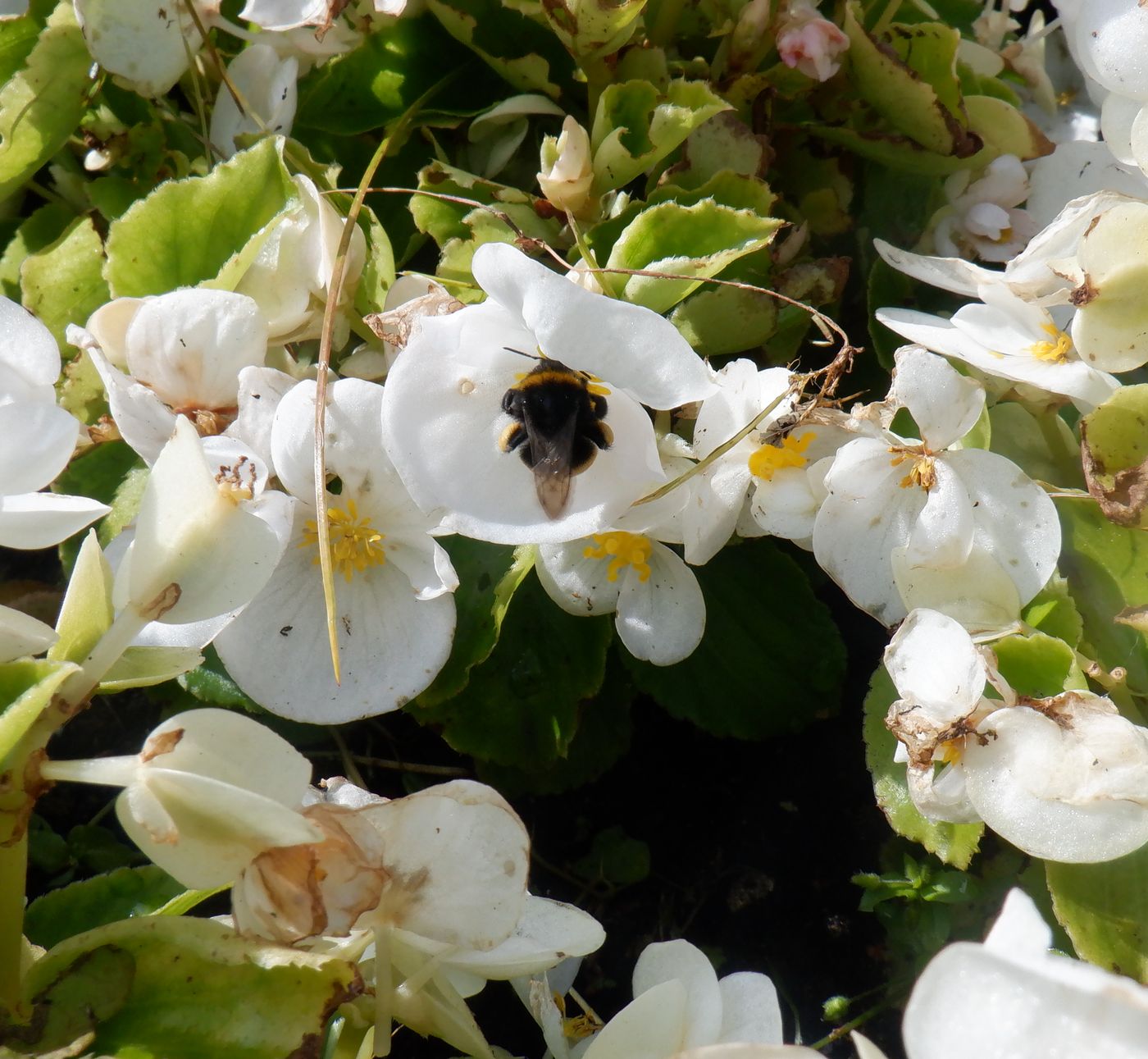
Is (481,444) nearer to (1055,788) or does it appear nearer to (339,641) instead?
(339,641)

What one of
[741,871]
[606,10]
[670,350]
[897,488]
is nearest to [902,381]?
[897,488]

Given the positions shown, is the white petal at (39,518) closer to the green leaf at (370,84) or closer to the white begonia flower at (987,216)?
the green leaf at (370,84)

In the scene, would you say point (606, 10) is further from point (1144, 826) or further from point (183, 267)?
point (1144, 826)

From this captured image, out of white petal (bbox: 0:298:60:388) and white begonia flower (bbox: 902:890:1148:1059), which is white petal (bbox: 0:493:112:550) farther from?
white begonia flower (bbox: 902:890:1148:1059)

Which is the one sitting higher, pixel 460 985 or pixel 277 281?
pixel 277 281

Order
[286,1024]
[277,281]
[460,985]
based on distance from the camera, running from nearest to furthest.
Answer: [286,1024]
[460,985]
[277,281]

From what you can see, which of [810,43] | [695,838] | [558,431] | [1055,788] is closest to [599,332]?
[558,431]

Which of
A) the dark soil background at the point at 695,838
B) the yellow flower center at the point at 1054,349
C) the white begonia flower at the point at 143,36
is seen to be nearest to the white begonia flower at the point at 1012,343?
the yellow flower center at the point at 1054,349
